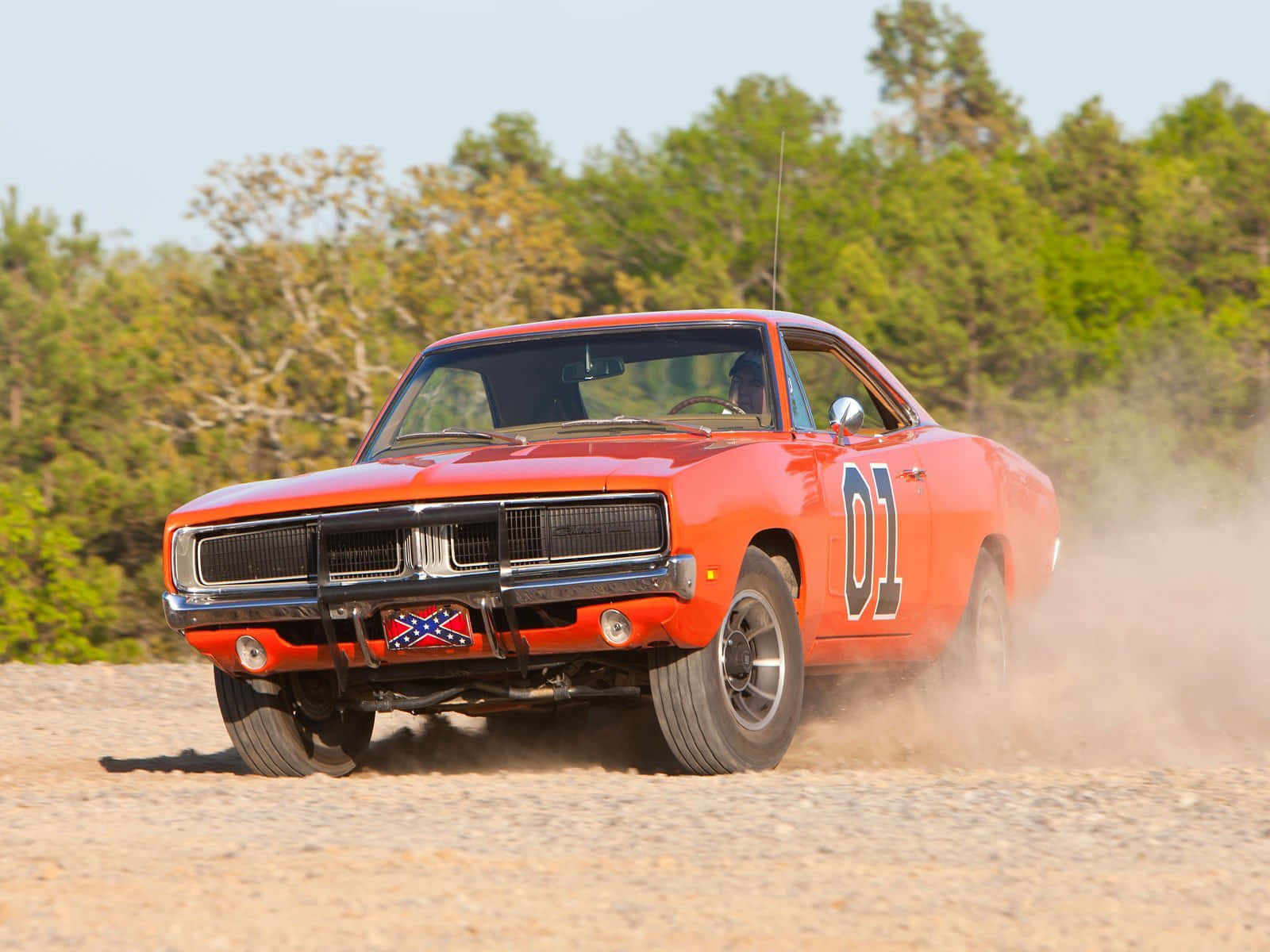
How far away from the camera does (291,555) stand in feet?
20.4

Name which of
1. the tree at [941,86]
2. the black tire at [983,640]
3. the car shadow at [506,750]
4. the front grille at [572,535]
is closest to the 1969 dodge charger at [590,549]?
the front grille at [572,535]

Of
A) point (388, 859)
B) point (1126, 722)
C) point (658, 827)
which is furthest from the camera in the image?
point (1126, 722)

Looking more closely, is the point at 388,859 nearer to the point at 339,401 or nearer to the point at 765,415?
the point at 765,415

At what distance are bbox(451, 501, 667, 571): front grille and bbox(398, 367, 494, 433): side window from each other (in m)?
1.48

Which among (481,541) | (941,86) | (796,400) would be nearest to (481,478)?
(481,541)

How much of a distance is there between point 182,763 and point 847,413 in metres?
3.15

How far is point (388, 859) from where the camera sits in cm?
454

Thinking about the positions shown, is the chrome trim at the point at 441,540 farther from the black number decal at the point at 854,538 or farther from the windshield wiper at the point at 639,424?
the black number decal at the point at 854,538

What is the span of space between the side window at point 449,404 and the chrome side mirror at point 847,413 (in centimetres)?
139

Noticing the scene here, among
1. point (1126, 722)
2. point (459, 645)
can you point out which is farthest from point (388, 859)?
point (1126, 722)

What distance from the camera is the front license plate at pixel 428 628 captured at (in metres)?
5.90

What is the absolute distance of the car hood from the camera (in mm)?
5883

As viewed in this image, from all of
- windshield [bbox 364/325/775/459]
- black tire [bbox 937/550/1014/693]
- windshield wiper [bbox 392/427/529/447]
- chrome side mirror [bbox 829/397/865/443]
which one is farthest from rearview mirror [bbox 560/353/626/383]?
black tire [bbox 937/550/1014/693]

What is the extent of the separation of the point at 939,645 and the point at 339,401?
23.8 m
